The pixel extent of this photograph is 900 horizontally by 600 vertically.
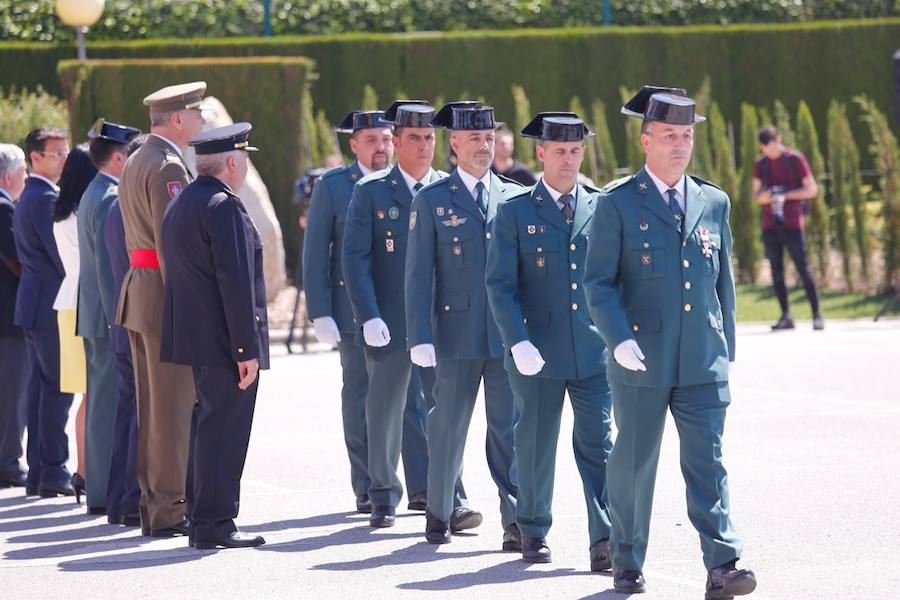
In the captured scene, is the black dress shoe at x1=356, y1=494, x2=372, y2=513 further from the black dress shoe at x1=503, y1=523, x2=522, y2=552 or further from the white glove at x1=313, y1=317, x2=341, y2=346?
the black dress shoe at x1=503, y1=523, x2=522, y2=552

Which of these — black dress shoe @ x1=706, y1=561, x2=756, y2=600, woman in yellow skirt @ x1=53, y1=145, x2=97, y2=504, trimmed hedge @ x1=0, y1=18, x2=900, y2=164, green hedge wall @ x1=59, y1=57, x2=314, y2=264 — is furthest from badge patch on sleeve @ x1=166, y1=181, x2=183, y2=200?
trimmed hedge @ x1=0, y1=18, x2=900, y2=164

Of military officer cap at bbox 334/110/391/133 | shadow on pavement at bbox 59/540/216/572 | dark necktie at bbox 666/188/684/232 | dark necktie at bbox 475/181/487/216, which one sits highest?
military officer cap at bbox 334/110/391/133

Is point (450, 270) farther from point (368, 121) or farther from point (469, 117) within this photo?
point (368, 121)

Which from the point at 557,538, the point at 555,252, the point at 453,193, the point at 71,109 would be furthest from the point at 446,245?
the point at 71,109

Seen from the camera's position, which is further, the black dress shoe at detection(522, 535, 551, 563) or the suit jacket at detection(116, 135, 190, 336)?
the suit jacket at detection(116, 135, 190, 336)

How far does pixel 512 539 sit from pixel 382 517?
961 mm

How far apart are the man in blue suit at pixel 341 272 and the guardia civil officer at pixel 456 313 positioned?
112cm

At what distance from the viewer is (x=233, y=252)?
799 cm

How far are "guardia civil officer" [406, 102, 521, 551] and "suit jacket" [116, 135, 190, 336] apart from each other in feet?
3.86

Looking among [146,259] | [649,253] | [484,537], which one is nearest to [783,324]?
[484,537]

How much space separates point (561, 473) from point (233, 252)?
9.56 feet

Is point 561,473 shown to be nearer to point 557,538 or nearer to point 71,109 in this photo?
point 557,538

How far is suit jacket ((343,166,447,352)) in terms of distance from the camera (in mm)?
9016

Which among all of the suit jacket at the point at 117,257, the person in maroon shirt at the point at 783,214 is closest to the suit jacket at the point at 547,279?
the suit jacket at the point at 117,257
